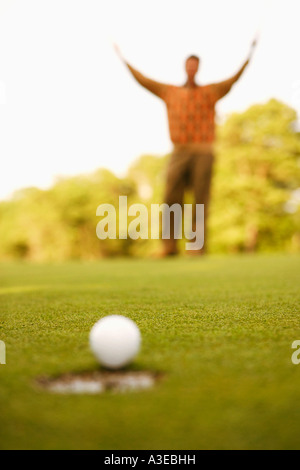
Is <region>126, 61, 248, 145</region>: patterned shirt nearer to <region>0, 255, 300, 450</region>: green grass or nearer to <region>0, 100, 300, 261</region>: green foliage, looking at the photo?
<region>0, 255, 300, 450</region>: green grass

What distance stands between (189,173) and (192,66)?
149 cm

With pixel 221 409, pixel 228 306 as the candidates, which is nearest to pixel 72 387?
pixel 221 409

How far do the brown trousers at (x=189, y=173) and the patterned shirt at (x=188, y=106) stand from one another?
0.19m

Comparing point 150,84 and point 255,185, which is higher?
point 255,185

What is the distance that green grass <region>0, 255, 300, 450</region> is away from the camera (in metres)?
1.69

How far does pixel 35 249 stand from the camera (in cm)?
3984

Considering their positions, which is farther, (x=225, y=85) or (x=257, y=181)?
(x=257, y=181)

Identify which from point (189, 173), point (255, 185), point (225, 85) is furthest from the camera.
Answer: point (255, 185)

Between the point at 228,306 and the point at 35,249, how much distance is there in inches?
1451

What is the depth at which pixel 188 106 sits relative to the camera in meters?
7.36

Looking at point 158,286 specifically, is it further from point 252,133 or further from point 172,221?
point 252,133

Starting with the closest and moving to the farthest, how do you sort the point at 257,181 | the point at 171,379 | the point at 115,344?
the point at 171,379 < the point at 115,344 < the point at 257,181

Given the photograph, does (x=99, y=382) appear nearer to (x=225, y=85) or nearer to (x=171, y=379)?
(x=171, y=379)

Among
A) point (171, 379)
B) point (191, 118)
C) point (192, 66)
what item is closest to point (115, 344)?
point (171, 379)
